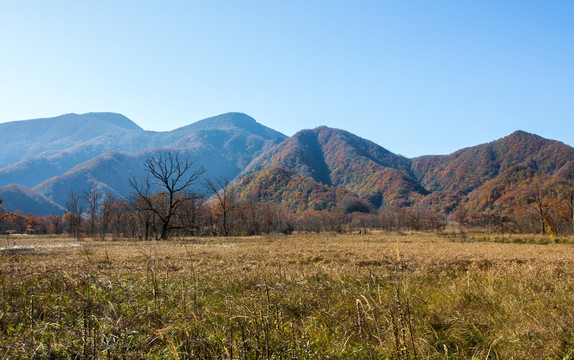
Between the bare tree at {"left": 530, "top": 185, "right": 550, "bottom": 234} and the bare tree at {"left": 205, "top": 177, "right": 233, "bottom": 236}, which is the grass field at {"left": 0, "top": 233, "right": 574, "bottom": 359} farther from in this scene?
the bare tree at {"left": 530, "top": 185, "right": 550, "bottom": 234}

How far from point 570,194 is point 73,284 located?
62.9 metres

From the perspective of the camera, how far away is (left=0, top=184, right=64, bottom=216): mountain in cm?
17050

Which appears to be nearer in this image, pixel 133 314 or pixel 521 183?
pixel 133 314

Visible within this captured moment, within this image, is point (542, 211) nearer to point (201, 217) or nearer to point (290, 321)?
point (290, 321)

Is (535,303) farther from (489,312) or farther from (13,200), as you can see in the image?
(13,200)

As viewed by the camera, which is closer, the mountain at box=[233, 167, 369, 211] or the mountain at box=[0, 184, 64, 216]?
the mountain at box=[233, 167, 369, 211]

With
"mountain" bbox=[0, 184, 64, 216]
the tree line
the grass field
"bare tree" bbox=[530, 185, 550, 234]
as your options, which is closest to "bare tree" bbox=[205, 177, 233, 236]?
the tree line

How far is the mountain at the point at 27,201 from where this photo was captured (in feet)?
559

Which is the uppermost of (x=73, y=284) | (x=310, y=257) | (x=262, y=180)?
(x=262, y=180)

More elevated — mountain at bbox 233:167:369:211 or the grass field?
mountain at bbox 233:167:369:211

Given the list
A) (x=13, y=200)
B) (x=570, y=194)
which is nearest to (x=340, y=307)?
(x=570, y=194)

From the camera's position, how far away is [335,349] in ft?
9.57

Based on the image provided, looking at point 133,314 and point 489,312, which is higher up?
point 133,314

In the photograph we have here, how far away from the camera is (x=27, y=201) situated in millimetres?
179000
